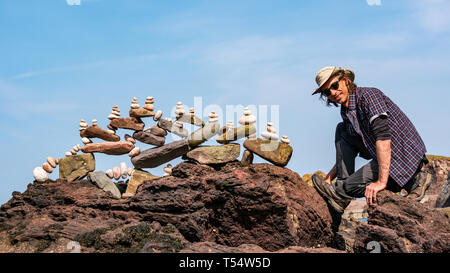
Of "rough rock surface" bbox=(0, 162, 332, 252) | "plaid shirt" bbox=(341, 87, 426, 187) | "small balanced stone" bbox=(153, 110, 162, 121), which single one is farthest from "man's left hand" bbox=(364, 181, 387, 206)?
"small balanced stone" bbox=(153, 110, 162, 121)

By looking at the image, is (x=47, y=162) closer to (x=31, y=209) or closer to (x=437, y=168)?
(x=31, y=209)

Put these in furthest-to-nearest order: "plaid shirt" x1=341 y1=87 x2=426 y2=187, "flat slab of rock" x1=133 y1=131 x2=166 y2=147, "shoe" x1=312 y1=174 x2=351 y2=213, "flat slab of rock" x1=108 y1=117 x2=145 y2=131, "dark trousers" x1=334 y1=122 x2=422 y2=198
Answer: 1. "flat slab of rock" x1=108 y1=117 x2=145 y2=131
2. "flat slab of rock" x1=133 y1=131 x2=166 y2=147
3. "shoe" x1=312 y1=174 x2=351 y2=213
4. "dark trousers" x1=334 y1=122 x2=422 y2=198
5. "plaid shirt" x1=341 y1=87 x2=426 y2=187

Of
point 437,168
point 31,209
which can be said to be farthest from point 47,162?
point 437,168

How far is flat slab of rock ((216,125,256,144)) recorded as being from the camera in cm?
1209

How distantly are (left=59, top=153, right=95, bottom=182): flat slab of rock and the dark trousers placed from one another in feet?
22.0

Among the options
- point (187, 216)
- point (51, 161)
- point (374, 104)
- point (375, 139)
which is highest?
point (374, 104)

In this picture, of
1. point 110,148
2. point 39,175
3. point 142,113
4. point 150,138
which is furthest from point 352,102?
point 39,175

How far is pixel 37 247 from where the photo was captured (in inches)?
362

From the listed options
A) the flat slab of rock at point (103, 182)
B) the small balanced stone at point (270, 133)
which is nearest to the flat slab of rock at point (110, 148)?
the flat slab of rock at point (103, 182)

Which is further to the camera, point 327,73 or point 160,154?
point 160,154

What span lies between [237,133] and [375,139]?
11.1 feet

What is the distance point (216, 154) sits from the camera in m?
11.9

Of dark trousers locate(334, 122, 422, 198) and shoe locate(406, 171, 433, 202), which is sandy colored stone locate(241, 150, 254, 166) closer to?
dark trousers locate(334, 122, 422, 198)

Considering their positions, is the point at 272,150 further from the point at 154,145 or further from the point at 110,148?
the point at 110,148
